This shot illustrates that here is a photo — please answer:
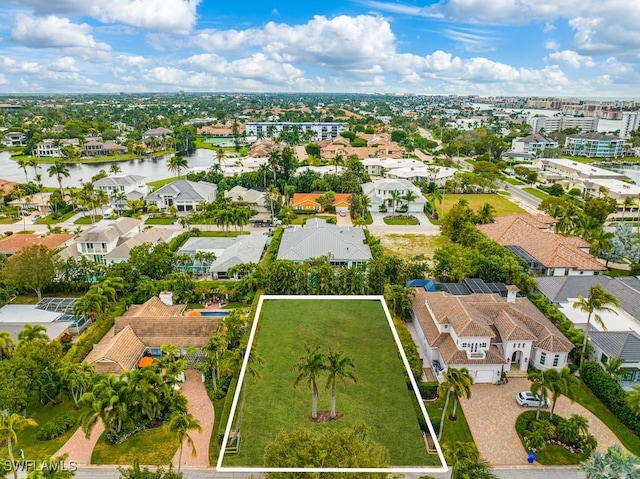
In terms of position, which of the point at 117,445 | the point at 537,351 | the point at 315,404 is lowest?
the point at 117,445

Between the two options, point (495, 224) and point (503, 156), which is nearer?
point (495, 224)

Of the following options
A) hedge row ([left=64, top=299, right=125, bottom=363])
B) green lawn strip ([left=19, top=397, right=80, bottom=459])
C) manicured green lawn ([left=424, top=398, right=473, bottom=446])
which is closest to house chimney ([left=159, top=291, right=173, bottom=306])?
hedge row ([left=64, top=299, right=125, bottom=363])

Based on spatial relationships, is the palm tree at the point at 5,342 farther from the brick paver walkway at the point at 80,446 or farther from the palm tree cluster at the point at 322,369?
the palm tree cluster at the point at 322,369

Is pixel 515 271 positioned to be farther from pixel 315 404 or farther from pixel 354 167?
pixel 354 167

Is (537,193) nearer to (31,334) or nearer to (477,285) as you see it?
(477,285)

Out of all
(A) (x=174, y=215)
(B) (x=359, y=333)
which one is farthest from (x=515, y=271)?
(A) (x=174, y=215)

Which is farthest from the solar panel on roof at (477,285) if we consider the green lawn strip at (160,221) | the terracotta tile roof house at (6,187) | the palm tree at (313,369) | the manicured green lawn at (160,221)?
the terracotta tile roof house at (6,187)
